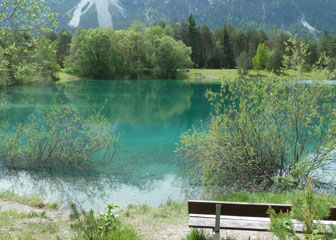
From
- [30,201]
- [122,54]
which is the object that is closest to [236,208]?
[30,201]

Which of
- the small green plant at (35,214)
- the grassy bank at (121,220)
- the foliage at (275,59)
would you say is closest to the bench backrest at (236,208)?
the grassy bank at (121,220)

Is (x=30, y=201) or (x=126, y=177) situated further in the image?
(x=126, y=177)

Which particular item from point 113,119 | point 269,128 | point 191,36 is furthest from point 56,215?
point 191,36

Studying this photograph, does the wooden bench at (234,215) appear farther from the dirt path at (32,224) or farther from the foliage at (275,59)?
the foliage at (275,59)

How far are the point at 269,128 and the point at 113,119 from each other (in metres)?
19.9

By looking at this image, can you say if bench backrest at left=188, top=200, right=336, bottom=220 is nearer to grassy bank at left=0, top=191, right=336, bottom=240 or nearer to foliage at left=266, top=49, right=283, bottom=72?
grassy bank at left=0, top=191, right=336, bottom=240

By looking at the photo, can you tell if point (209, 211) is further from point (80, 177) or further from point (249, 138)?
point (80, 177)

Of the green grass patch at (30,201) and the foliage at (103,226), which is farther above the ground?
the foliage at (103,226)

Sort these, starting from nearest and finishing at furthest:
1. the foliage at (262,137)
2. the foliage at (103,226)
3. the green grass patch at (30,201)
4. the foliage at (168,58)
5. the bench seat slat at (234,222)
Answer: the foliage at (103,226), the bench seat slat at (234,222), the green grass patch at (30,201), the foliage at (262,137), the foliage at (168,58)

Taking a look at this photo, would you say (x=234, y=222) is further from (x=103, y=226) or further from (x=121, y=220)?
(x=121, y=220)

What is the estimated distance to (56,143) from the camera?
14922 millimetres

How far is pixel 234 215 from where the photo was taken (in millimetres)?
5109

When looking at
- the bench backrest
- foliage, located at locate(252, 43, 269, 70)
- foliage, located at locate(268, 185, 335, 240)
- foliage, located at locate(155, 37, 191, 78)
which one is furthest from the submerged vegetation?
foliage, located at locate(252, 43, 269, 70)

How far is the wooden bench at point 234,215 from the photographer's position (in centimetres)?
486
